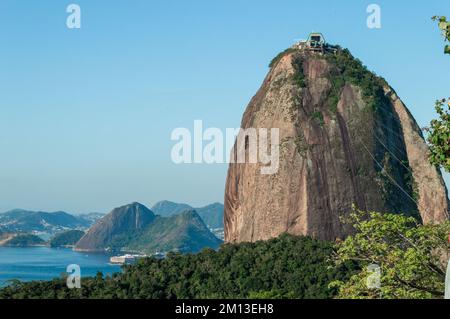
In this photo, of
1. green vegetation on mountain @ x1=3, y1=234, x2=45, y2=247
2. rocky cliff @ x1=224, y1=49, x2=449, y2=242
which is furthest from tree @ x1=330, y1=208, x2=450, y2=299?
green vegetation on mountain @ x1=3, y1=234, x2=45, y2=247

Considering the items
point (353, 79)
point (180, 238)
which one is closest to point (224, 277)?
point (353, 79)

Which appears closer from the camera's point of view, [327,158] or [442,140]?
[442,140]

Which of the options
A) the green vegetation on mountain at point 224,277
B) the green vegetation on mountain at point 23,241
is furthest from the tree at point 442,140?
the green vegetation on mountain at point 23,241

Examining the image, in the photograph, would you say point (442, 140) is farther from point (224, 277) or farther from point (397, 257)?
point (224, 277)

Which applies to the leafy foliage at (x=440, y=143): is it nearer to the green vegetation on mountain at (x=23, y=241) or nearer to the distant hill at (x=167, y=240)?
the distant hill at (x=167, y=240)

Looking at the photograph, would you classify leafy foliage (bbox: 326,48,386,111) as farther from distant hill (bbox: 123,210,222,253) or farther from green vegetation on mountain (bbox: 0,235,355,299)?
distant hill (bbox: 123,210,222,253)
